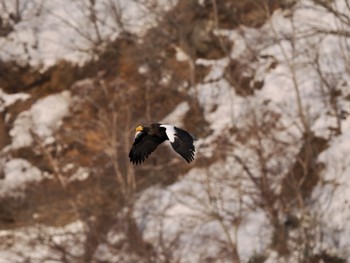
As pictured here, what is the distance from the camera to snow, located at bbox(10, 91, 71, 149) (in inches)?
831

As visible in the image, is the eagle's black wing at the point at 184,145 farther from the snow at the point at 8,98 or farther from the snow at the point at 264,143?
the snow at the point at 8,98

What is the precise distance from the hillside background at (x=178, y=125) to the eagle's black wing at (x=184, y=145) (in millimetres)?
9505

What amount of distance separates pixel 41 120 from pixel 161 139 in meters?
13.6

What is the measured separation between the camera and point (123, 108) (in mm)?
20641

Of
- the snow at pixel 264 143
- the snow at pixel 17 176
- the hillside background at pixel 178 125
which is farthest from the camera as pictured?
the snow at pixel 17 176

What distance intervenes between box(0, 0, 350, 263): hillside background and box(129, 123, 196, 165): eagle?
880 cm

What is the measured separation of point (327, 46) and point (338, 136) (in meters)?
3.01

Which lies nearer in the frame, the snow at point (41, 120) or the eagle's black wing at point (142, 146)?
the eagle's black wing at point (142, 146)

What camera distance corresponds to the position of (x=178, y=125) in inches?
794

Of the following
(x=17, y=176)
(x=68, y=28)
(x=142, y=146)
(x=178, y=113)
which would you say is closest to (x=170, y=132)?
(x=142, y=146)

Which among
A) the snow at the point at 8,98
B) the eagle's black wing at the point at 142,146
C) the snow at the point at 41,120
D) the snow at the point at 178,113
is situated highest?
the snow at the point at 8,98

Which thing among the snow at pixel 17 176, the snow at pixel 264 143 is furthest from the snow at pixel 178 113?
the snow at pixel 17 176

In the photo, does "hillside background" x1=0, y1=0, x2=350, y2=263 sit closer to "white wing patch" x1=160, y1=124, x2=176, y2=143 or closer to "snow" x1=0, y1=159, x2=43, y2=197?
"snow" x1=0, y1=159, x2=43, y2=197

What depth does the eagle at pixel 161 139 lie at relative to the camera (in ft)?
24.5
